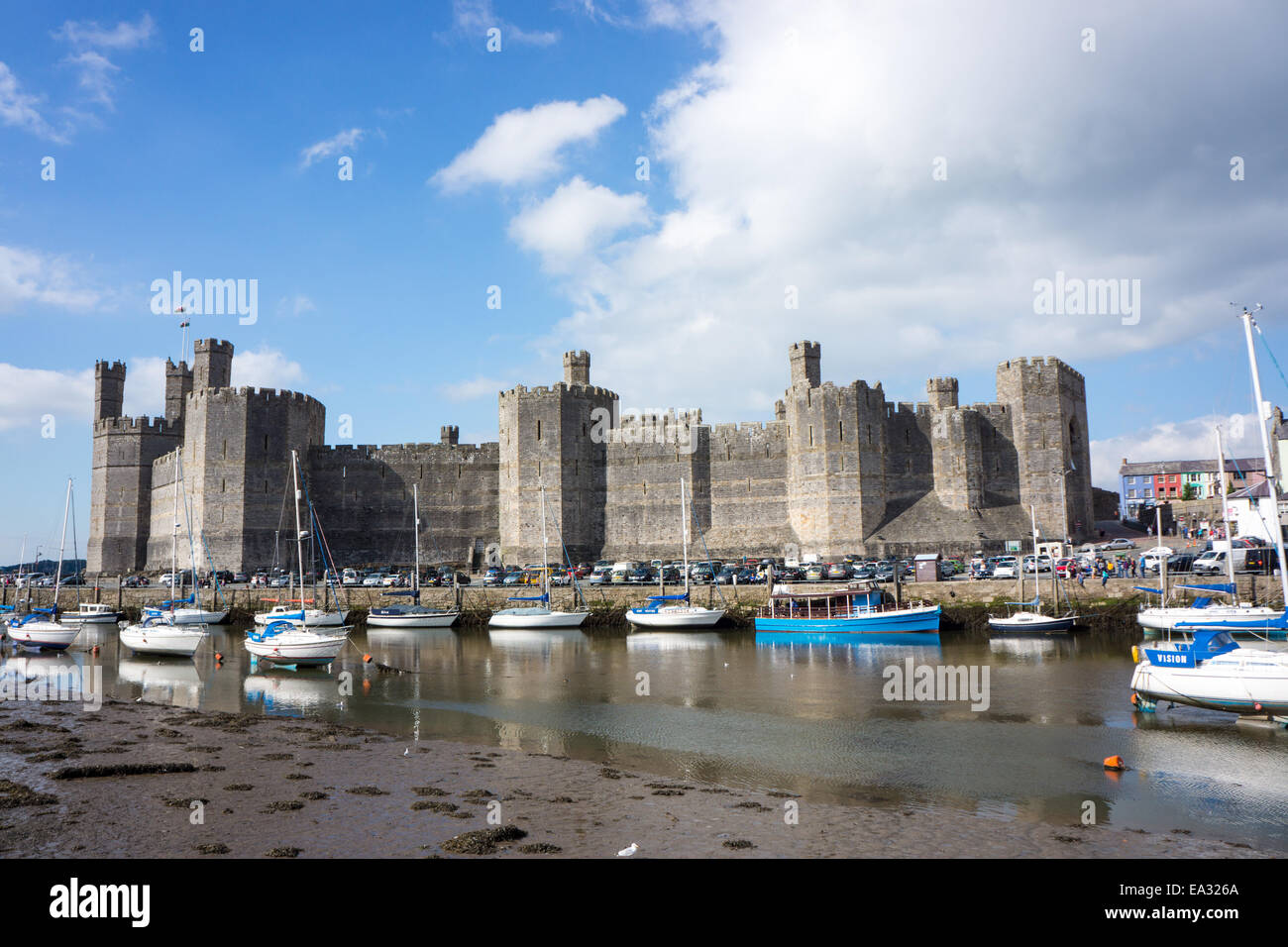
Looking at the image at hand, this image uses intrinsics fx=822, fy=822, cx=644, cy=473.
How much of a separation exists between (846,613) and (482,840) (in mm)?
24688

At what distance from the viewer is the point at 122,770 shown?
1093cm

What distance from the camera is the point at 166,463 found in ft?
162

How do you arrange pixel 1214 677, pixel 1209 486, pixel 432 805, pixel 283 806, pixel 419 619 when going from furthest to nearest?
pixel 1209 486, pixel 419 619, pixel 1214 677, pixel 432 805, pixel 283 806

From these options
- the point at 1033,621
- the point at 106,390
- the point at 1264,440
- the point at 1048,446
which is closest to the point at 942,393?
the point at 1048,446

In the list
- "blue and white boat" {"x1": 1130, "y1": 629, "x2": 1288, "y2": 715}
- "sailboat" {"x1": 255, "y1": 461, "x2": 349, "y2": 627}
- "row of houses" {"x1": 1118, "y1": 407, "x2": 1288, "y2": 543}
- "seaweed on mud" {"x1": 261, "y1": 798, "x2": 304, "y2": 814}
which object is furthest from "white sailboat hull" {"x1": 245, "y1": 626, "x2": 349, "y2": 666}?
"row of houses" {"x1": 1118, "y1": 407, "x2": 1288, "y2": 543}

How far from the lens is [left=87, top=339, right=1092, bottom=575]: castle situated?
4200cm

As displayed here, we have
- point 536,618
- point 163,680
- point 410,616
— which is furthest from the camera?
point 410,616

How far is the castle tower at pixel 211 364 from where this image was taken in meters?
50.8

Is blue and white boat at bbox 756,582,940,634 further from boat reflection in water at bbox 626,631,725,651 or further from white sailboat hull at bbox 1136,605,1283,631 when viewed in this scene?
white sailboat hull at bbox 1136,605,1283,631

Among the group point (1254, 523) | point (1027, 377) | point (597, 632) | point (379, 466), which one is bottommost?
point (597, 632)

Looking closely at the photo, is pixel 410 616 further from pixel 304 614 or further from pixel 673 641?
pixel 673 641
